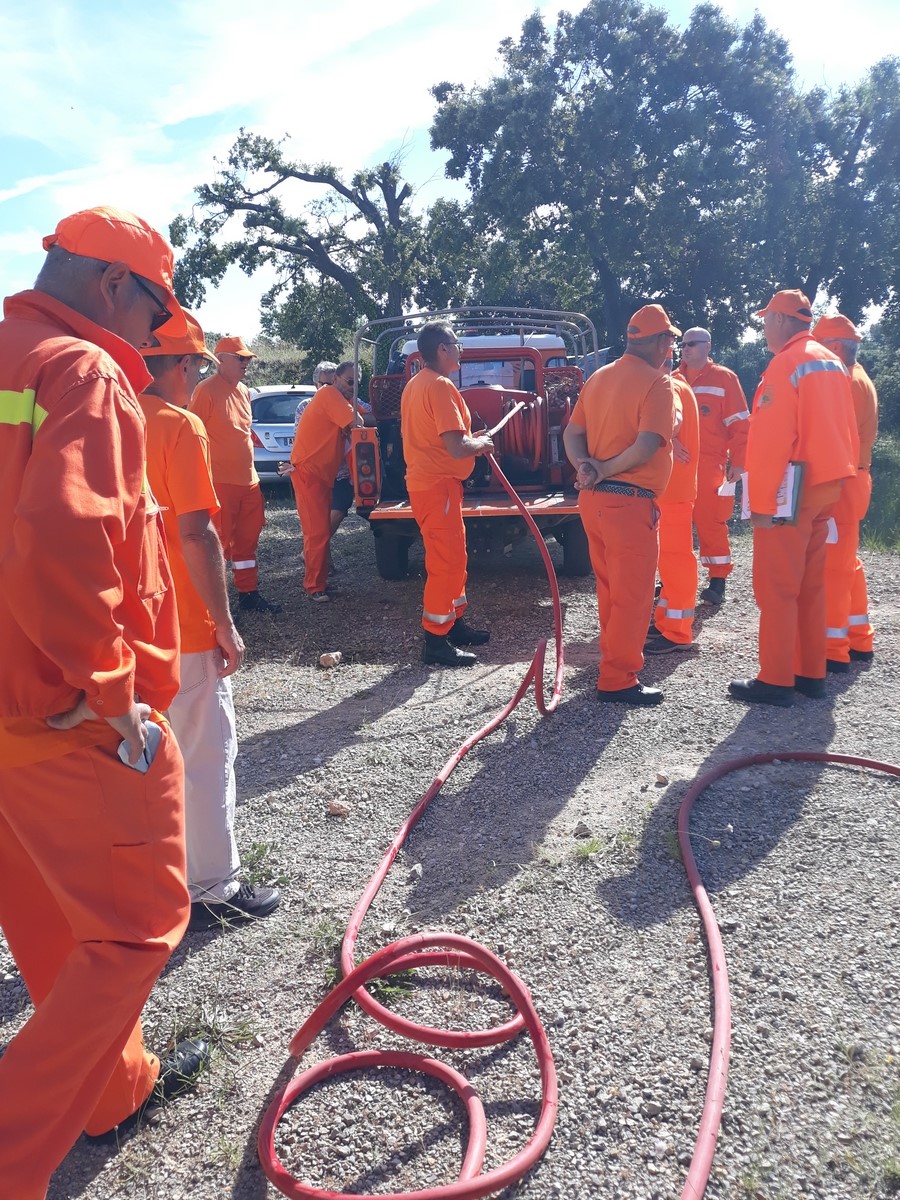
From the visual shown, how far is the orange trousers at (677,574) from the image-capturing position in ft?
19.3

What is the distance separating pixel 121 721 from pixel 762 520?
378 cm

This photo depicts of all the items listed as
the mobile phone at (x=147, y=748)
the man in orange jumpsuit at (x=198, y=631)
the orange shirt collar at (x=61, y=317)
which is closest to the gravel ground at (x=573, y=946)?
the man in orange jumpsuit at (x=198, y=631)

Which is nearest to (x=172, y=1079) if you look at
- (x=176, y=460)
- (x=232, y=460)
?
(x=176, y=460)

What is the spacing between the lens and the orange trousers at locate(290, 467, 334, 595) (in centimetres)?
754

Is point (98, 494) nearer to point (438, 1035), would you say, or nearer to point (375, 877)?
point (438, 1035)

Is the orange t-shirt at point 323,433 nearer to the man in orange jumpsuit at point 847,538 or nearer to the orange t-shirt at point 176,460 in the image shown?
the man in orange jumpsuit at point 847,538

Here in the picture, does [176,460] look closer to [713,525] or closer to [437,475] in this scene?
[437,475]

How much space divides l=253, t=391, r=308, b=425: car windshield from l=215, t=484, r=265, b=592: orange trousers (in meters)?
6.30

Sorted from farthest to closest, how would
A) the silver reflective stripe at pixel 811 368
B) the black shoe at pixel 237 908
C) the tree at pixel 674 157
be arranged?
the tree at pixel 674 157
the silver reflective stripe at pixel 811 368
the black shoe at pixel 237 908

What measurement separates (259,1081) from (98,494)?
1604 mm

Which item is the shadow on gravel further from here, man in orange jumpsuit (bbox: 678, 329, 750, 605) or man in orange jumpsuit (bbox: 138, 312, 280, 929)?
man in orange jumpsuit (bbox: 678, 329, 750, 605)

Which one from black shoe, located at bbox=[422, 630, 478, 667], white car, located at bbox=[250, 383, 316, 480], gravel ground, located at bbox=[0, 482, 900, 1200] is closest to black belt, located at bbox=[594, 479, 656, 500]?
gravel ground, located at bbox=[0, 482, 900, 1200]

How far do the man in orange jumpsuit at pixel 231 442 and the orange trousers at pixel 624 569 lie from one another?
10.1 feet

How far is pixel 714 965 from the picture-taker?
260cm
